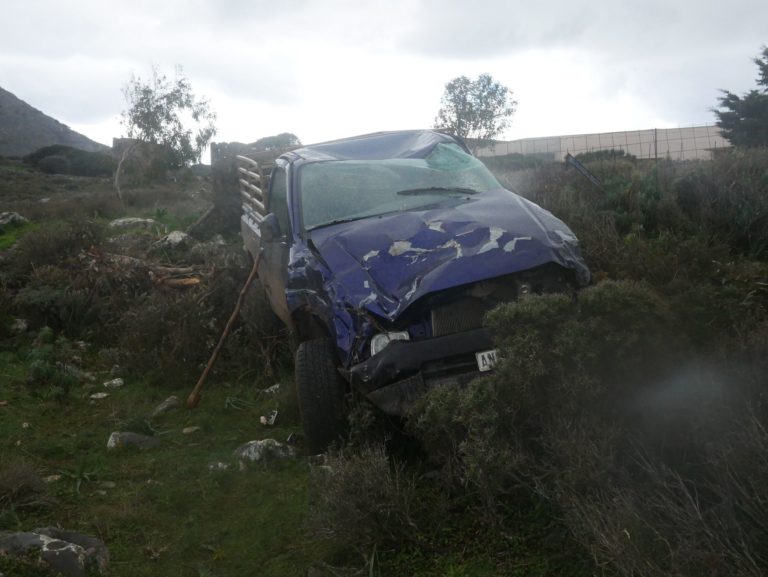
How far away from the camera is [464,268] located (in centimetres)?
444

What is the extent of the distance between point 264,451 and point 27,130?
70.8 meters

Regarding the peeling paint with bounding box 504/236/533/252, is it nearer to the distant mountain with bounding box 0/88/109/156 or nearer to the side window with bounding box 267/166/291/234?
the side window with bounding box 267/166/291/234

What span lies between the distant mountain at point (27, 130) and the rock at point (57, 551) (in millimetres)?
62885

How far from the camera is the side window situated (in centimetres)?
620

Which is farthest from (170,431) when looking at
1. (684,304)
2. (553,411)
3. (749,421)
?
(749,421)

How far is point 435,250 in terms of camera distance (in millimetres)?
4688

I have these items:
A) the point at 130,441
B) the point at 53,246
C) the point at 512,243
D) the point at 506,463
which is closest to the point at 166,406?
the point at 130,441

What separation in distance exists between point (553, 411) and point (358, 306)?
1414mm

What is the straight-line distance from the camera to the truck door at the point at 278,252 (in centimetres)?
→ 600

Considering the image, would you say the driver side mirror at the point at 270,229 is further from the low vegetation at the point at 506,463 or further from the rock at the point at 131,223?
the rock at the point at 131,223

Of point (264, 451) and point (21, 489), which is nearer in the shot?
point (21, 489)

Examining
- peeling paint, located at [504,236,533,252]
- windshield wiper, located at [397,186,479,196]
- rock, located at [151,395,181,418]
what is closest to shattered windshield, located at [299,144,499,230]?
windshield wiper, located at [397,186,479,196]

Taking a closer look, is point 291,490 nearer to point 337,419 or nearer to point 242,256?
point 337,419

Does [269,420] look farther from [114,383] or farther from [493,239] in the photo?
[493,239]
